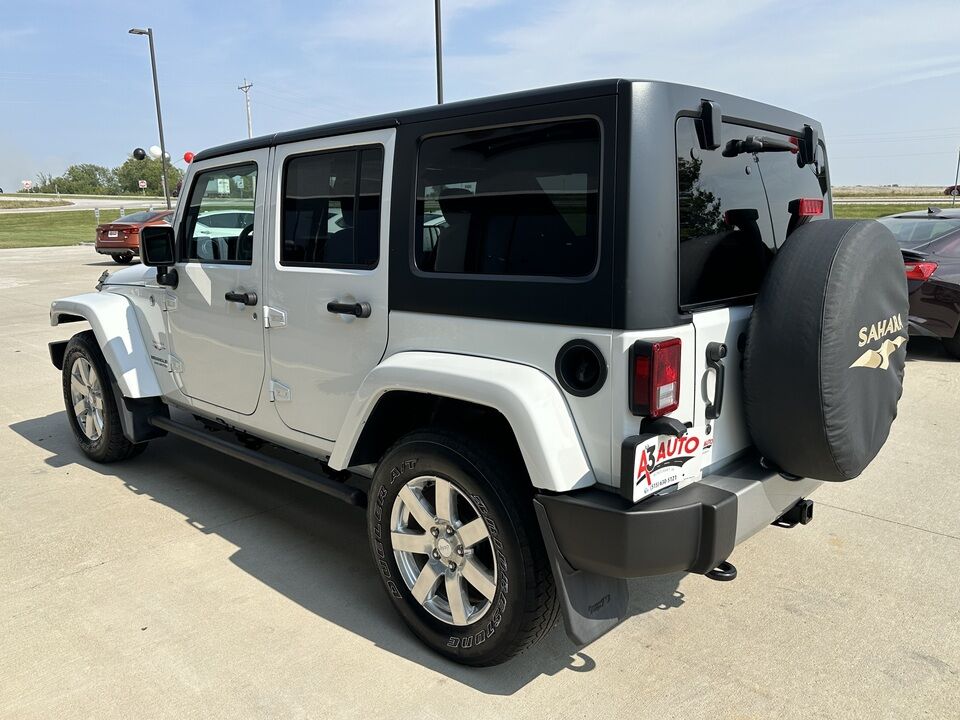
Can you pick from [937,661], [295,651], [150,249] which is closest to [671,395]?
[937,661]

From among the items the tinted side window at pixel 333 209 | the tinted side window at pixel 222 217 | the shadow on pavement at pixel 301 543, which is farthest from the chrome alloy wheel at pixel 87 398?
the tinted side window at pixel 333 209

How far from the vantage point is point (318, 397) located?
3299 millimetres

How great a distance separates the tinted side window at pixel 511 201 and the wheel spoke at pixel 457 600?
1125mm

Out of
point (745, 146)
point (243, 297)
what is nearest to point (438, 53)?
point (243, 297)

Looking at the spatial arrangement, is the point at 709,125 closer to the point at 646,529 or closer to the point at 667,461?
the point at 667,461

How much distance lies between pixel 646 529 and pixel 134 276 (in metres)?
3.70

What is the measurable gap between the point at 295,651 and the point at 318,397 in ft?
3.42

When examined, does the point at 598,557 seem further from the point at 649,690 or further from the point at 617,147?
the point at 617,147

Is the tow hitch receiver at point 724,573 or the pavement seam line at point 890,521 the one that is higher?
the tow hitch receiver at point 724,573

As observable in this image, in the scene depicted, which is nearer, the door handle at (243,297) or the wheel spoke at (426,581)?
the wheel spoke at (426,581)

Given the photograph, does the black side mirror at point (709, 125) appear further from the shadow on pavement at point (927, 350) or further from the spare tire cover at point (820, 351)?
the shadow on pavement at point (927, 350)

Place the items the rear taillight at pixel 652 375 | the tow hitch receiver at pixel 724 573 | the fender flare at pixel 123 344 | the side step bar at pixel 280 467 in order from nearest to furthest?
the rear taillight at pixel 652 375 < the tow hitch receiver at pixel 724 573 < the side step bar at pixel 280 467 < the fender flare at pixel 123 344

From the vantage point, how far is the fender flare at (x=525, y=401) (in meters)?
2.29

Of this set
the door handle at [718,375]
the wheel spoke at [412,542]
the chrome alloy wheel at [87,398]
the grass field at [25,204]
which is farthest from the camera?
the grass field at [25,204]
